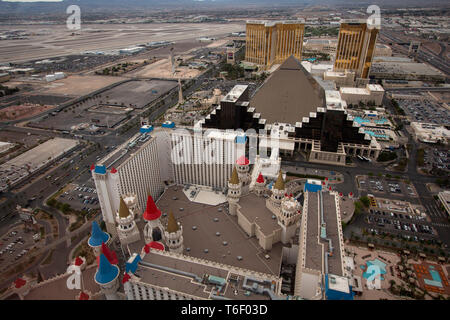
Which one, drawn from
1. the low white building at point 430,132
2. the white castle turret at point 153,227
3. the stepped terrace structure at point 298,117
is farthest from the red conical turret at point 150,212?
the low white building at point 430,132

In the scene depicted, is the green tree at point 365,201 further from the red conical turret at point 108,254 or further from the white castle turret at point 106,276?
the white castle turret at point 106,276

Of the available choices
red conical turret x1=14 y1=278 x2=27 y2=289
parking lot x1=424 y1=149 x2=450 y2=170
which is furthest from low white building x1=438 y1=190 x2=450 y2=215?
red conical turret x1=14 y1=278 x2=27 y2=289

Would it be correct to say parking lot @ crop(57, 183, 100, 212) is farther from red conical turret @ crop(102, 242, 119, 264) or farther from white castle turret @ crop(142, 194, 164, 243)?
red conical turret @ crop(102, 242, 119, 264)

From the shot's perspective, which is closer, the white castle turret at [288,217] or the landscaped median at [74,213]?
the white castle turret at [288,217]

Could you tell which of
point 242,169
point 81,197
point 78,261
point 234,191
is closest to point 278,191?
point 234,191

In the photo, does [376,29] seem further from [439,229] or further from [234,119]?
[439,229]

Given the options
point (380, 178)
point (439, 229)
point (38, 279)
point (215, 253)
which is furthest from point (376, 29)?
point (38, 279)
